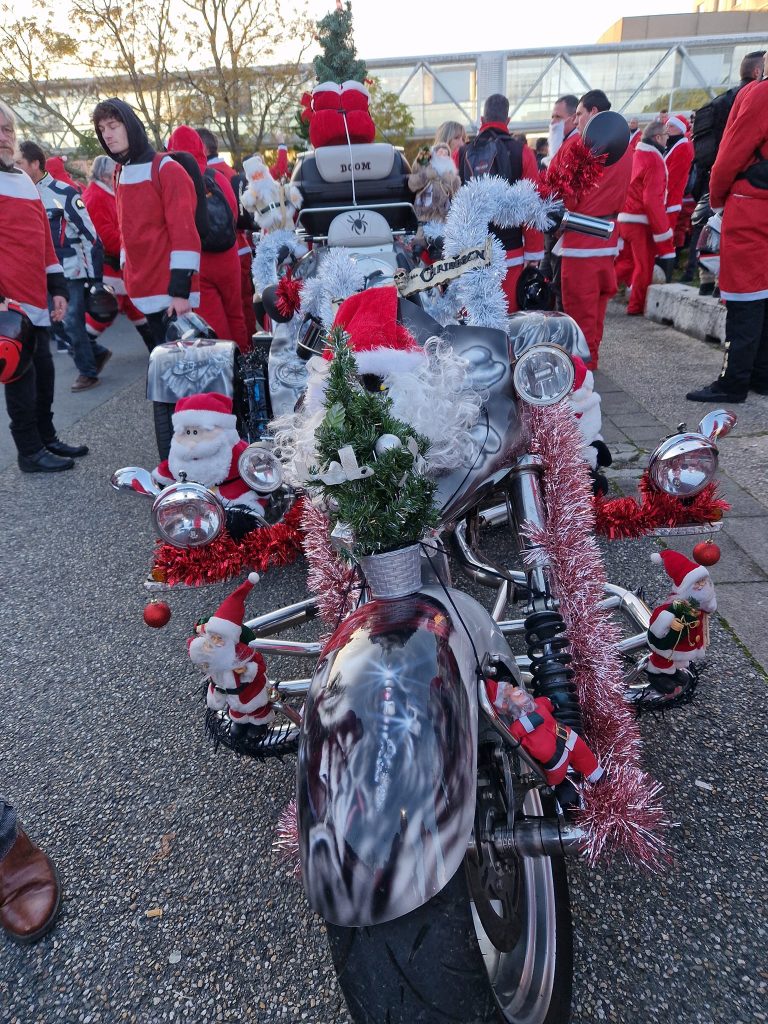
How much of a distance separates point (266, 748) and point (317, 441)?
99 cm

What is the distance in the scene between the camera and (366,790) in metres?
0.94

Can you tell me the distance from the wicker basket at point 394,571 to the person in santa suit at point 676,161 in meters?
Answer: 8.97

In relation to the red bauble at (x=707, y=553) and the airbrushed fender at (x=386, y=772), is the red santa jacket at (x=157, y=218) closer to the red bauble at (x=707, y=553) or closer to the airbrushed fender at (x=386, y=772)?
the red bauble at (x=707, y=553)

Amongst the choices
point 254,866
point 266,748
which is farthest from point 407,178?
point 254,866

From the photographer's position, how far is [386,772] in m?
0.94

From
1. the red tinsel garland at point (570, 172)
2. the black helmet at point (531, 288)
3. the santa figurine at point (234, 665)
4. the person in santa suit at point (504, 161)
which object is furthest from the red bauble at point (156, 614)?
the person in santa suit at point (504, 161)

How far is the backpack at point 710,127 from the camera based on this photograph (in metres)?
6.61

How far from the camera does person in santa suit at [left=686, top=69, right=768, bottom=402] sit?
405cm

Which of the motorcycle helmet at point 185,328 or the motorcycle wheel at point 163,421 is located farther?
the motorcycle helmet at point 185,328

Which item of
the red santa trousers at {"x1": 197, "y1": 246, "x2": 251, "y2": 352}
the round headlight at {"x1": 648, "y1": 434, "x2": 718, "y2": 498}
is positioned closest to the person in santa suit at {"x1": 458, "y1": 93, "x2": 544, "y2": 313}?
the red santa trousers at {"x1": 197, "y1": 246, "x2": 251, "y2": 352}

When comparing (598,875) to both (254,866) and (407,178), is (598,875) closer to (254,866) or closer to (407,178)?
(254,866)

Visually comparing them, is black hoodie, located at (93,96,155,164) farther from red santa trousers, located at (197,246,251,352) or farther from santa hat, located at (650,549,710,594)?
santa hat, located at (650,549,710,594)

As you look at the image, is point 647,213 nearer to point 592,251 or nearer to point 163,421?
point 592,251

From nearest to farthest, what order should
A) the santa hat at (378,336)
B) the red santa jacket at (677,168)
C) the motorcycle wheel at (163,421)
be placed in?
1. the santa hat at (378,336)
2. the motorcycle wheel at (163,421)
3. the red santa jacket at (677,168)
